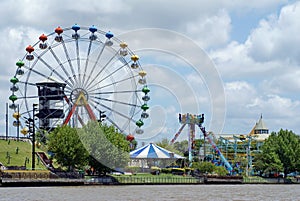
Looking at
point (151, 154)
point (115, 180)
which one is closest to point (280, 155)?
point (151, 154)

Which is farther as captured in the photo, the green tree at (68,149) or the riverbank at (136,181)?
the green tree at (68,149)

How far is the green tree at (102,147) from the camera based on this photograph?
9544cm

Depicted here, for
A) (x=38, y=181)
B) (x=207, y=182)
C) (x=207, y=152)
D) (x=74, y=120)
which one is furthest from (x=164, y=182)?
(x=207, y=152)

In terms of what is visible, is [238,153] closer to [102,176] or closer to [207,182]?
[207,182]

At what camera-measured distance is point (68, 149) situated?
9306 cm

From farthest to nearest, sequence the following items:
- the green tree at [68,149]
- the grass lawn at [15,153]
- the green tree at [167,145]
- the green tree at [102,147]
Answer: the green tree at [167,145]
the grass lawn at [15,153]
the green tree at [102,147]
the green tree at [68,149]

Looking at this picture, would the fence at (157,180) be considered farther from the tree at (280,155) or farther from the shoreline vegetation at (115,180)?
the tree at (280,155)

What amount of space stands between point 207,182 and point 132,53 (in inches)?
953

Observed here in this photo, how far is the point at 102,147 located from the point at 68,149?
5555mm

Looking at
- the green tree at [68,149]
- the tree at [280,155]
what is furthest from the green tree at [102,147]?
the tree at [280,155]

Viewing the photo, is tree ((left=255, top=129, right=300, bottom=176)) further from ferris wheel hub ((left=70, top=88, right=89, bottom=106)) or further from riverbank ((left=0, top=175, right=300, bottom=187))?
ferris wheel hub ((left=70, top=88, right=89, bottom=106))

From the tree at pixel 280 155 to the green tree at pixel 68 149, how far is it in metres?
41.8

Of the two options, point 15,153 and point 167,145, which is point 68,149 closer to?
point 15,153

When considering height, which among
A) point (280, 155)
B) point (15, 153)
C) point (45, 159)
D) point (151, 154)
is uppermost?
point (15, 153)
